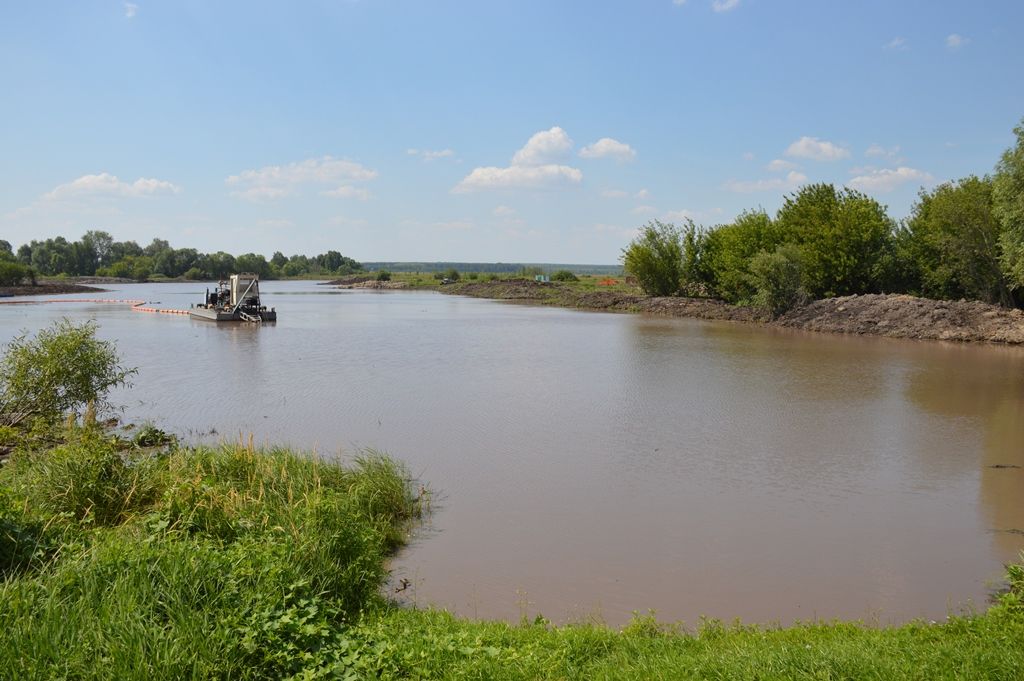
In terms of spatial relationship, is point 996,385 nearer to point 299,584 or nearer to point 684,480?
point 684,480

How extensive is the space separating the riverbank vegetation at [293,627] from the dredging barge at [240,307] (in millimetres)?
33963

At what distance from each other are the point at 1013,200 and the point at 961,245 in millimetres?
9171

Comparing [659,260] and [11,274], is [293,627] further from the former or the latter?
[11,274]

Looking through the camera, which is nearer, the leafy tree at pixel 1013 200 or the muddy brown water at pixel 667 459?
the muddy brown water at pixel 667 459

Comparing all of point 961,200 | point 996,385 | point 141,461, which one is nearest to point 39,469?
point 141,461

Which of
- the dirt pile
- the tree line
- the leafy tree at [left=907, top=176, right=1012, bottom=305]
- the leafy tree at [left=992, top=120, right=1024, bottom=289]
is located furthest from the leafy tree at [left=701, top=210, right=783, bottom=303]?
the leafy tree at [left=992, top=120, right=1024, bottom=289]

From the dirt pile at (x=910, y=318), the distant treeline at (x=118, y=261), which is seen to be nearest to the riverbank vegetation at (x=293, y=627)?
the dirt pile at (x=910, y=318)

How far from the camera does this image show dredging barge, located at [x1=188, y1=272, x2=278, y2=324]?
131 ft

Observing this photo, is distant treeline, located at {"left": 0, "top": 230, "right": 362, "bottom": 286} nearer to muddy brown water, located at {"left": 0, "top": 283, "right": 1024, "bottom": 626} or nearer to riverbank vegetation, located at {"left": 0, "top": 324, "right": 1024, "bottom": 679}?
muddy brown water, located at {"left": 0, "top": 283, "right": 1024, "bottom": 626}

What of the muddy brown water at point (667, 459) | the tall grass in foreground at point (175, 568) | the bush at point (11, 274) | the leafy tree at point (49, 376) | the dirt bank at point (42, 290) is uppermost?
the bush at point (11, 274)

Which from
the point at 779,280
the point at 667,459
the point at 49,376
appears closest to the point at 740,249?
the point at 779,280

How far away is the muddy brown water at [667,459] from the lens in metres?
7.24

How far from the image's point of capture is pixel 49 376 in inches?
489

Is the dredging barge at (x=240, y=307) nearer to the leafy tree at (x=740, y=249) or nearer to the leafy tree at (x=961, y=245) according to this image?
the leafy tree at (x=740, y=249)
